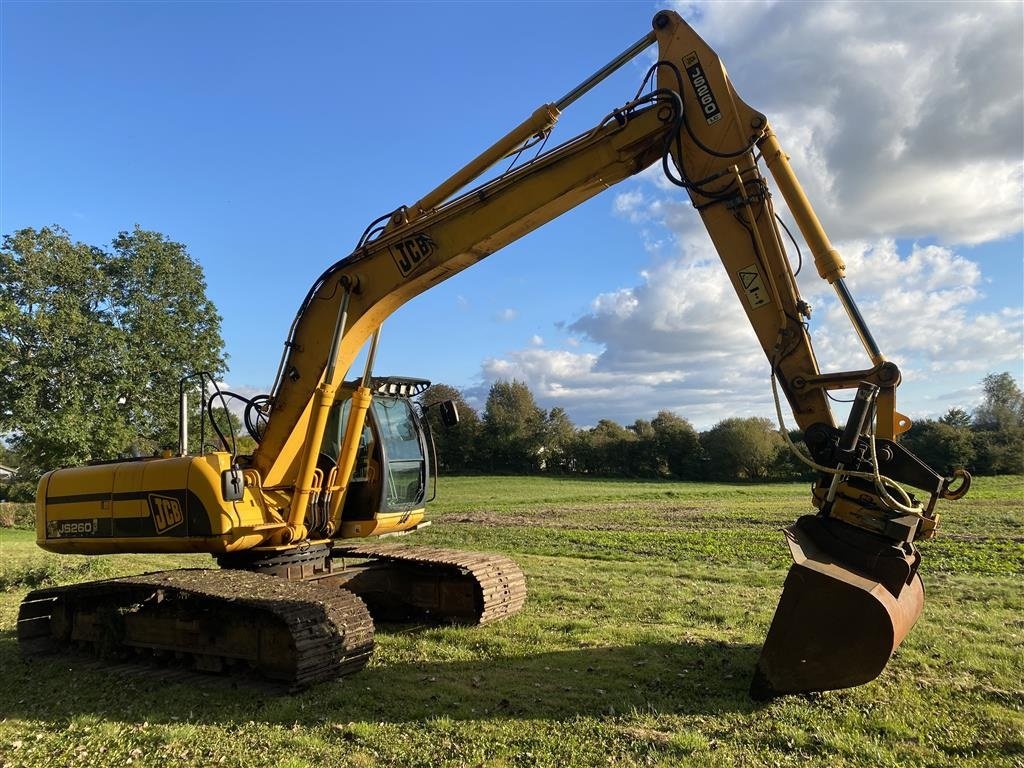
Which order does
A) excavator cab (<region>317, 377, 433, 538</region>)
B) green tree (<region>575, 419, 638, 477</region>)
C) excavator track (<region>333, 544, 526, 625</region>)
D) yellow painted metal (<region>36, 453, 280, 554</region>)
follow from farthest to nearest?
green tree (<region>575, 419, 638, 477</region>) < excavator track (<region>333, 544, 526, 625</region>) < excavator cab (<region>317, 377, 433, 538</region>) < yellow painted metal (<region>36, 453, 280, 554</region>)

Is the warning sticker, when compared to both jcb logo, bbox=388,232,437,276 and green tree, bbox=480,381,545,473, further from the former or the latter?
green tree, bbox=480,381,545,473

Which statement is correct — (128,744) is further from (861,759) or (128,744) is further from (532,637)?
(861,759)

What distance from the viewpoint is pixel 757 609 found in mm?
9141

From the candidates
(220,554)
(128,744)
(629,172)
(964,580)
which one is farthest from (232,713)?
(964,580)

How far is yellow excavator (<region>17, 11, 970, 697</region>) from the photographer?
552 cm

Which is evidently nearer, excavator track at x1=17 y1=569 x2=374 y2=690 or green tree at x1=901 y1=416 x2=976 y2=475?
excavator track at x1=17 y1=569 x2=374 y2=690

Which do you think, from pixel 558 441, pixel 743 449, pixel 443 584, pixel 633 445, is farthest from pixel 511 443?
pixel 443 584

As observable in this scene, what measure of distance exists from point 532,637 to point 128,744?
3.98 meters

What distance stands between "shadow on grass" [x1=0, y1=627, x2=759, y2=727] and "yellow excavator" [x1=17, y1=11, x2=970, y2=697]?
15.4 inches

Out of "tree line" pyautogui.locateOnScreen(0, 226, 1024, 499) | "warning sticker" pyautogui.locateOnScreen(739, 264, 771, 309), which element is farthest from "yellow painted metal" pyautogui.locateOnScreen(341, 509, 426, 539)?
"tree line" pyautogui.locateOnScreen(0, 226, 1024, 499)

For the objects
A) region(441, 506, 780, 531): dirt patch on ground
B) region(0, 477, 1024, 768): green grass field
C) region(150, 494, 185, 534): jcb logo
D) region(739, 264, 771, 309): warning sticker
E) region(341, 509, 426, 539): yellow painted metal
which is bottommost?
region(441, 506, 780, 531): dirt patch on ground

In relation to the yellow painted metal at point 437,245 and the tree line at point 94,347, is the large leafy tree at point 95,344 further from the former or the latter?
the yellow painted metal at point 437,245

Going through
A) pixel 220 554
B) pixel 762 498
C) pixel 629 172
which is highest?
pixel 629 172

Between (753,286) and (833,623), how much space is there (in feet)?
9.05
